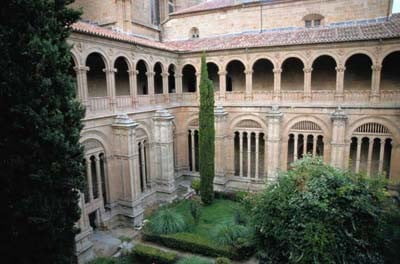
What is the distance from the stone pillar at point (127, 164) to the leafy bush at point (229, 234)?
452 cm

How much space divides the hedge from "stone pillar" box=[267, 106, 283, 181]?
6096mm

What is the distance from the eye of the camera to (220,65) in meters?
17.3

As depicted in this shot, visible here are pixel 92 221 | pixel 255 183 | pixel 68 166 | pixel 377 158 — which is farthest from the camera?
pixel 255 183

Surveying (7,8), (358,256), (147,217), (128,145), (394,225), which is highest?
(7,8)

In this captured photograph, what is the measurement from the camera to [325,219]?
20.4ft

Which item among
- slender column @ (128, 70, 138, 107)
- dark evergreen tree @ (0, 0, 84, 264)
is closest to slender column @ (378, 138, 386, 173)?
slender column @ (128, 70, 138, 107)

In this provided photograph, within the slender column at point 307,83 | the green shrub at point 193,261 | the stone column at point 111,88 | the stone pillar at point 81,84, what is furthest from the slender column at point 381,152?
the stone pillar at point 81,84

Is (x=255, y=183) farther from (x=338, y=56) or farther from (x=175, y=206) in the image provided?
(x=338, y=56)

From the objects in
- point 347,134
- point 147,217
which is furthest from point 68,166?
point 347,134

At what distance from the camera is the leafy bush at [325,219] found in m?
6.16

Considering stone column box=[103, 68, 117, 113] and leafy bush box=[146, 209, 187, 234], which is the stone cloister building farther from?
leafy bush box=[146, 209, 187, 234]

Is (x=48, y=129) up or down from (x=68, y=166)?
up

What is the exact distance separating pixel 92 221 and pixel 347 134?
1437cm

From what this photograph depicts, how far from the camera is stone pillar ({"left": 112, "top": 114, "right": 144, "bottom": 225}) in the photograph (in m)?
12.8
